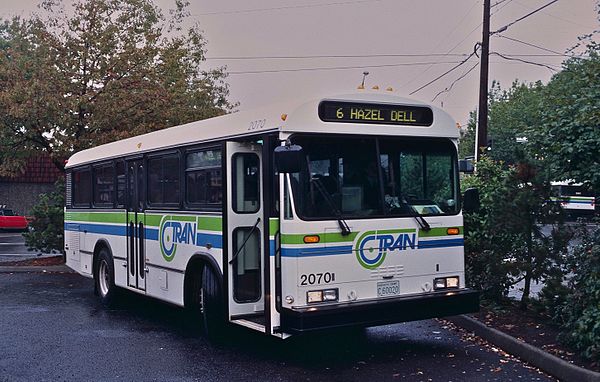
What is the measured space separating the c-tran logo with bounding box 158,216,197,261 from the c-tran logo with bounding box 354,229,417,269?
256 cm

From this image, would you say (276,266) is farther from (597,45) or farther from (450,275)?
(597,45)

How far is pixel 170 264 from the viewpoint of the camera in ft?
34.8

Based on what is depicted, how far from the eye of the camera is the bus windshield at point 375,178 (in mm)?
8156

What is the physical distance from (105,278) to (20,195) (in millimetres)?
31519

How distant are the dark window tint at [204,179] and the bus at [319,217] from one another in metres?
0.03

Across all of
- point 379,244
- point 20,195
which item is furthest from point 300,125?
point 20,195

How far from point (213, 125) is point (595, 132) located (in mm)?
4504

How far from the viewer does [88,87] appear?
70.2 ft

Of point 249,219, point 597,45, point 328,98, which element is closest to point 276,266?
point 249,219

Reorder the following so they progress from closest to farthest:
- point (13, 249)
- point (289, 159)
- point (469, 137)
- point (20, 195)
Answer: point (289, 159) < point (13, 249) < point (20, 195) < point (469, 137)

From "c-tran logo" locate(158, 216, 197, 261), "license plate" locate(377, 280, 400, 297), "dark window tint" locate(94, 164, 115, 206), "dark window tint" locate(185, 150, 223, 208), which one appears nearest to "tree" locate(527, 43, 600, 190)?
"license plate" locate(377, 280, 400, 297)

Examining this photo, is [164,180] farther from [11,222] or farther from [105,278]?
[11,222]

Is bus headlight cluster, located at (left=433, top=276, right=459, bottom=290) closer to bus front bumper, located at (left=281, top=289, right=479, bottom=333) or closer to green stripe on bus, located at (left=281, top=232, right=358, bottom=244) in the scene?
bus front bumper, located at (left=281, top=289, right=479, bottom=333)

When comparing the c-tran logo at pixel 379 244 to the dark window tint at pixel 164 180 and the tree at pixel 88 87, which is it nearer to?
the dark window tint at pixel 164 180
